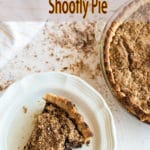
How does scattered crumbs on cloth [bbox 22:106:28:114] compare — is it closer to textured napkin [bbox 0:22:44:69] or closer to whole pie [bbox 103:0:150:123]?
textured napkin [bbox 0:22:44:69]

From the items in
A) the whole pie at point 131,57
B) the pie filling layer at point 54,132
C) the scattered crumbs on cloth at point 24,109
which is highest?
the whole pie at point 131,57

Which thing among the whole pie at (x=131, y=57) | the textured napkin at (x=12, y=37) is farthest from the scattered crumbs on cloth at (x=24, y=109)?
the whole pie at (x=131, y=57)

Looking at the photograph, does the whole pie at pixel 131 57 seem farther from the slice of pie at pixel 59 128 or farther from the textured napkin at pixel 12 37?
the textured napkin at pixel 12 37

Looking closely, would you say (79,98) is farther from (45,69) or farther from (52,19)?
(52,19)

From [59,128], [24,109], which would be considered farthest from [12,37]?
[59,128]

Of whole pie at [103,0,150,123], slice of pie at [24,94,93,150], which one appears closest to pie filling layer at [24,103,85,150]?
slice of pie at [24,94,93,150]

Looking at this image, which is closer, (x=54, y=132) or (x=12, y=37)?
(x=54, y=132)

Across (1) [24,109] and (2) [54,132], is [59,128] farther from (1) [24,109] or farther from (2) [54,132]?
(1) [24,109]

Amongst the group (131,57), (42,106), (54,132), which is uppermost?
(131,57)
